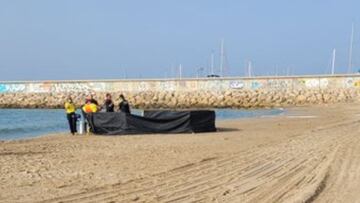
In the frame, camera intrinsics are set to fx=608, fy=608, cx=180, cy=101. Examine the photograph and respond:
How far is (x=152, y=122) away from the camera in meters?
23.9

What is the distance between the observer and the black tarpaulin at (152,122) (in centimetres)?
2323

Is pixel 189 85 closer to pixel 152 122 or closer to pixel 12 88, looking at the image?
pixel 12 88

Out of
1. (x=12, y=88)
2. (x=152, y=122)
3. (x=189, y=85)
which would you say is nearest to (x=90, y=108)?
(x=152, y=122)

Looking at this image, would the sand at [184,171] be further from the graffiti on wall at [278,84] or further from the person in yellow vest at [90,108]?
the graffiti on wall at [278,84]

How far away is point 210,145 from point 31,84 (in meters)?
68.0

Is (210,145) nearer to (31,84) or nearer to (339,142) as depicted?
(339,142)

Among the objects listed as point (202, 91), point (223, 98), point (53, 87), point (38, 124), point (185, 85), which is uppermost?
point (185, 85)

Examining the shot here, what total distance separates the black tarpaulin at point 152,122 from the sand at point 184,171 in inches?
138

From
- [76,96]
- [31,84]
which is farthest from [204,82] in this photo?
[31,84]

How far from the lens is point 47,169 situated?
42.4 feet

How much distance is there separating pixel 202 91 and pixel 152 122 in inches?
1812

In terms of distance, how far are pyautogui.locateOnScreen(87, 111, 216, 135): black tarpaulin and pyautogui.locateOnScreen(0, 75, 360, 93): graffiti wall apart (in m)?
40.0

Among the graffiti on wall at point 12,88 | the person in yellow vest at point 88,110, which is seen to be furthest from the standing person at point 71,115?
the graffiti on wall at point 12,88

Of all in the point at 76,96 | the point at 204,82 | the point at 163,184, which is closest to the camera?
the point at 163,184
